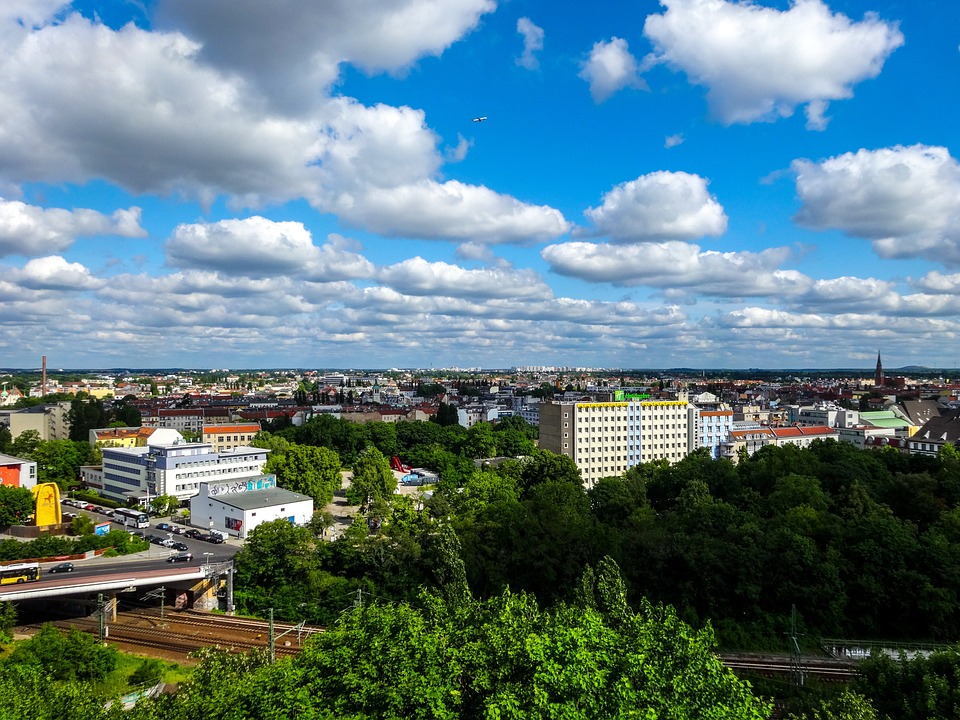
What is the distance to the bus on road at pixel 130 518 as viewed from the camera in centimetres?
5806

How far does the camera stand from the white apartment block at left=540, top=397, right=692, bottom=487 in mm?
85500

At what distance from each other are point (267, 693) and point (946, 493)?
57295mm

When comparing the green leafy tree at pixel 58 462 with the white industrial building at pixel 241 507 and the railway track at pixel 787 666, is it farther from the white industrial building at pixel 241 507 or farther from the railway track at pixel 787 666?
the railway track at pixel 787 666

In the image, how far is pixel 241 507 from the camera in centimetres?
5488

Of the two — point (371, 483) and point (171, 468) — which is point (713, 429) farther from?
point (171, 468)

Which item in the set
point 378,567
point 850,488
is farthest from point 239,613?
point 850,488

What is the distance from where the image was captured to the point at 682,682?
16.9 m

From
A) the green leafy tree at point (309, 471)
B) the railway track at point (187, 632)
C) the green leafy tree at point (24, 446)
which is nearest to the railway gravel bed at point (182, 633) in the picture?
the railway track at point (187, 632)

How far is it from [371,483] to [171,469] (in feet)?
66.5

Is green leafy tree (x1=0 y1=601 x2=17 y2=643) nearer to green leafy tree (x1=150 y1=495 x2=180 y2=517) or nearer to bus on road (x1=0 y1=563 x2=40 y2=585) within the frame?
bus on road (x1=0 y1=563 x2=40 y2=585)

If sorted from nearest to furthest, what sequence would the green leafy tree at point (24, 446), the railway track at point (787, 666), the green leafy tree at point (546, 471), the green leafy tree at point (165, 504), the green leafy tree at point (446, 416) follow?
the railway track at point (787, 666) < the green leafy tree at point (165, 504) < the green leafy tree at point (546, 471) < the green leafy tree at point (24, 446) < the green leafy tree at point (446, 416)

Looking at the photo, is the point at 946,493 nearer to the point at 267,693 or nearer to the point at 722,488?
the point at 722,488

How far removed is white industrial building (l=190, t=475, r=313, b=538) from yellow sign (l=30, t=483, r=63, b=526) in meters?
10.5

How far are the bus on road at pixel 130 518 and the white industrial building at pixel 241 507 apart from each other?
3933mm
